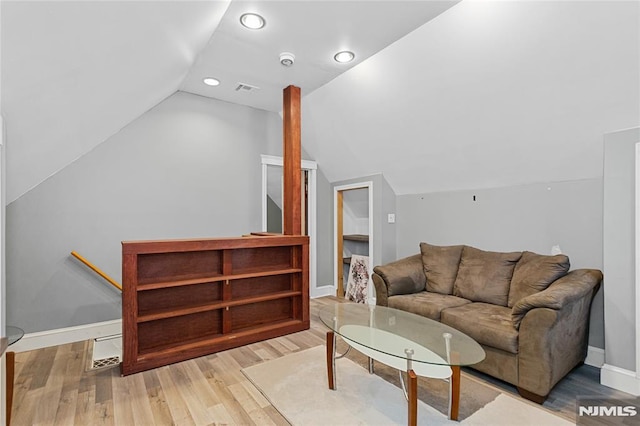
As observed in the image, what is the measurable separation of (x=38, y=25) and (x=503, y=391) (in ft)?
10.9

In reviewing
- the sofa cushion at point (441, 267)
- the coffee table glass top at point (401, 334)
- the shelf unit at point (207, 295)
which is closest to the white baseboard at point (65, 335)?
the shelf unit at point (207, 295)

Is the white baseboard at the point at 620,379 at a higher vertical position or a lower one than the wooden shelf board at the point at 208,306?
lower

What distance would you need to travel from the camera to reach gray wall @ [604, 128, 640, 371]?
233cm

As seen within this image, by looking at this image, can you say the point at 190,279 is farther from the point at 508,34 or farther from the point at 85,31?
the point at 508,34

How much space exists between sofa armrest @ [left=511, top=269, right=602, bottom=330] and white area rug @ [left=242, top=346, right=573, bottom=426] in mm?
563

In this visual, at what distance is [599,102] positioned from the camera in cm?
236

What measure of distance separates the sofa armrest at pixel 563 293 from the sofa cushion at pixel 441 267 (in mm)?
1011

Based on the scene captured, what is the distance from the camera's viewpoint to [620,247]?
2.38 m

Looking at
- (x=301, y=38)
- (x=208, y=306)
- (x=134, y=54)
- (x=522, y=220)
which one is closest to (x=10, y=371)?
(x=208, y=306)

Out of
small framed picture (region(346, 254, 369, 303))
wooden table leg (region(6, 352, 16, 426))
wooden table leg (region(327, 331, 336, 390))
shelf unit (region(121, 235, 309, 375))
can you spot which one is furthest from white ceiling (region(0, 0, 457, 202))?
small framed picture (region(346, 254, 369, 303))

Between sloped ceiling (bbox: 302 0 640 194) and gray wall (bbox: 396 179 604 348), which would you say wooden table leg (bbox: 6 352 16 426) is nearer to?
sloped ceiling (bbox: 302 0 640 194)

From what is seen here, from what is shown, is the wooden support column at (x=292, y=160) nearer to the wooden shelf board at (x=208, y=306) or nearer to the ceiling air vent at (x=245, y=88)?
the ceiling air vent at (x=245, y=88)

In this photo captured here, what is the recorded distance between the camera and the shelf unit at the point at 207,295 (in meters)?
2.68

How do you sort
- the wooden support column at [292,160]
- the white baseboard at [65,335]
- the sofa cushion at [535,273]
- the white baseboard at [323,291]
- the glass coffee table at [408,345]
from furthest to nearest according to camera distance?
the white baseboard at [323,291] → the wooden support column at [292,160] → the white baseboard at [65,335] → the sofa cushion at [535,273] → the glass coffee table at [408,345]
